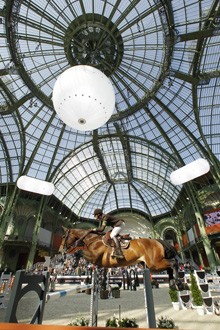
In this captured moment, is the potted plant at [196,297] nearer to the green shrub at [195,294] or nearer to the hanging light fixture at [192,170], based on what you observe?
the green shrub at [195,294]

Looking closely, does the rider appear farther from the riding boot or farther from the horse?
the horse

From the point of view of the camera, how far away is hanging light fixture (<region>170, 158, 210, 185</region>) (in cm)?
1241

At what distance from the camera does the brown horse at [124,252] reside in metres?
7.45

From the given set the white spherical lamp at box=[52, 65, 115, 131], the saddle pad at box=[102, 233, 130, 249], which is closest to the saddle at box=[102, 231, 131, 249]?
the saddle pad at box=[102, 233, 130, 249]

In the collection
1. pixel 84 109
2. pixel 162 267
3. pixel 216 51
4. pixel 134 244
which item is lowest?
pixel 162 267

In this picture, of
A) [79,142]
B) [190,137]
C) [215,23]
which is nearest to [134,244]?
[215,23]

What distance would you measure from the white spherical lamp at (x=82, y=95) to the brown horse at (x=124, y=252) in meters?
4.53

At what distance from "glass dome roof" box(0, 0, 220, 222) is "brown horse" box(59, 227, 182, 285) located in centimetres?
1307

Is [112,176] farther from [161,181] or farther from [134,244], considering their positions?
[134,244]

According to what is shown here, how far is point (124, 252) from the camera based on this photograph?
7.66 meters

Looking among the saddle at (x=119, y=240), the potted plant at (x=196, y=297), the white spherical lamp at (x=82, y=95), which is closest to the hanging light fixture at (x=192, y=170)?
the potted plant at (x=196, y=297)

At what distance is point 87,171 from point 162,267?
39.5 metres

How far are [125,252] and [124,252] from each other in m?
0.04

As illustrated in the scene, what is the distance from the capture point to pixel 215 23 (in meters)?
16.0
